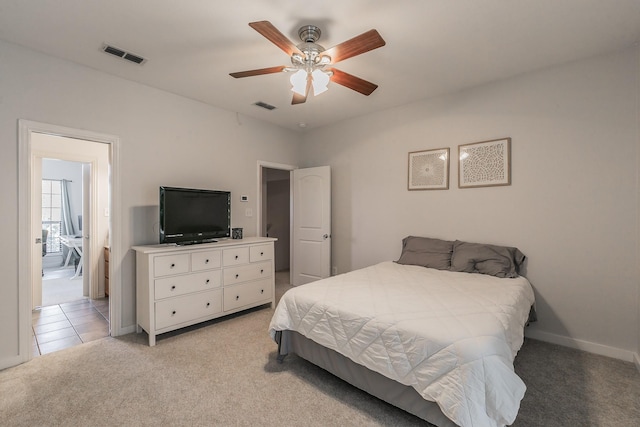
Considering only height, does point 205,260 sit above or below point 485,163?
below

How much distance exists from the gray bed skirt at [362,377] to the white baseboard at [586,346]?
1994 mm

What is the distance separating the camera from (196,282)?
304 cm

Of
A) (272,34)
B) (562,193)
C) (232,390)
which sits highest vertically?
(272,34)

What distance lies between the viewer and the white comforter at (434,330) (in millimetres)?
1399

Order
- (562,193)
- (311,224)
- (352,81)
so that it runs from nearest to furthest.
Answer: (352,81), (562,193), (311,224)

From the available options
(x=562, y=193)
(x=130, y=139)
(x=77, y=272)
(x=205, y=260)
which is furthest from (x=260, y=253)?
(x=77, y=272)

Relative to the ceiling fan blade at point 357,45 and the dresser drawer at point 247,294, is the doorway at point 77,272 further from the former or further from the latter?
the ceiling fan blade at point 357,45

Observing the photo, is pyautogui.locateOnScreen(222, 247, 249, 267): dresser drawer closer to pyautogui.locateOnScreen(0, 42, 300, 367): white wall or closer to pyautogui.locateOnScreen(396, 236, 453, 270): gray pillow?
pyautogui.locateOnScreen(0, 42, 300, 367): white wall

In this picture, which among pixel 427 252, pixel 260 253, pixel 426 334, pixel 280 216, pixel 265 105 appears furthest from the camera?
pixel 280 216

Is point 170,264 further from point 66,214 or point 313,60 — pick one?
point 66,214

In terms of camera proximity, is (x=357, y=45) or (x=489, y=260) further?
(x=489, y=260)

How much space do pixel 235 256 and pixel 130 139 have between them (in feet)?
5.47

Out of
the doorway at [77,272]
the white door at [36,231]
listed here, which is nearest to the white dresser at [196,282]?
the doorway at [77,272]

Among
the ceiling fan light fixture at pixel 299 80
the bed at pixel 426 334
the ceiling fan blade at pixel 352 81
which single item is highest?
the ceiling fan blade at pixel 352 81
